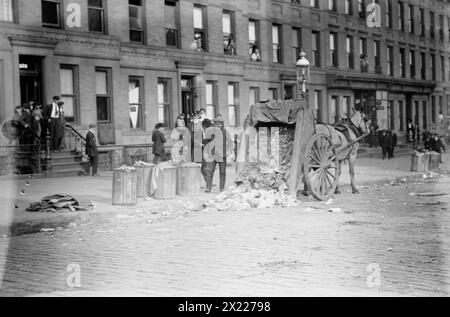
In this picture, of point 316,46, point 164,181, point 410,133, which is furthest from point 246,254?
point 410,133

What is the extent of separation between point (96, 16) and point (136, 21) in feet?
7.36

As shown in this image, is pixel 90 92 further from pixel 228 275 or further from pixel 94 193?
pixel 228 275

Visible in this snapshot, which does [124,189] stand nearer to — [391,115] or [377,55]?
[377,55]

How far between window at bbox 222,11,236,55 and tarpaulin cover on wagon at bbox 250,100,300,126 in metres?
18.0

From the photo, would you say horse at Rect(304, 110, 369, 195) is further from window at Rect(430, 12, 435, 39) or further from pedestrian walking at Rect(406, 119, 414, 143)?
window at Rect(430, 12, 435, 39)

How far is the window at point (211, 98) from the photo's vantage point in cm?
3081

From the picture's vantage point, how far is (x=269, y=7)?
34.6m

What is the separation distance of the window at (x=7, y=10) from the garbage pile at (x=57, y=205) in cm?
1199

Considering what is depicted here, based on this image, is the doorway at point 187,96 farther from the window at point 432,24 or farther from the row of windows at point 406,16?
the window at point 432,24

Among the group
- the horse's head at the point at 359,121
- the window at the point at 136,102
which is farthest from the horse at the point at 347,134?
the window at the point at 136,102

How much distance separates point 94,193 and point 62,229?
187 inches

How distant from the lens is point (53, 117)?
852 inches

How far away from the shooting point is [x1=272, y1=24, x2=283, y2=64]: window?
35.2m

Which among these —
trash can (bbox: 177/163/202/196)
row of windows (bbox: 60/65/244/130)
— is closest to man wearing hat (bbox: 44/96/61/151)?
row of windows (bbox: 60/65/244/130)
